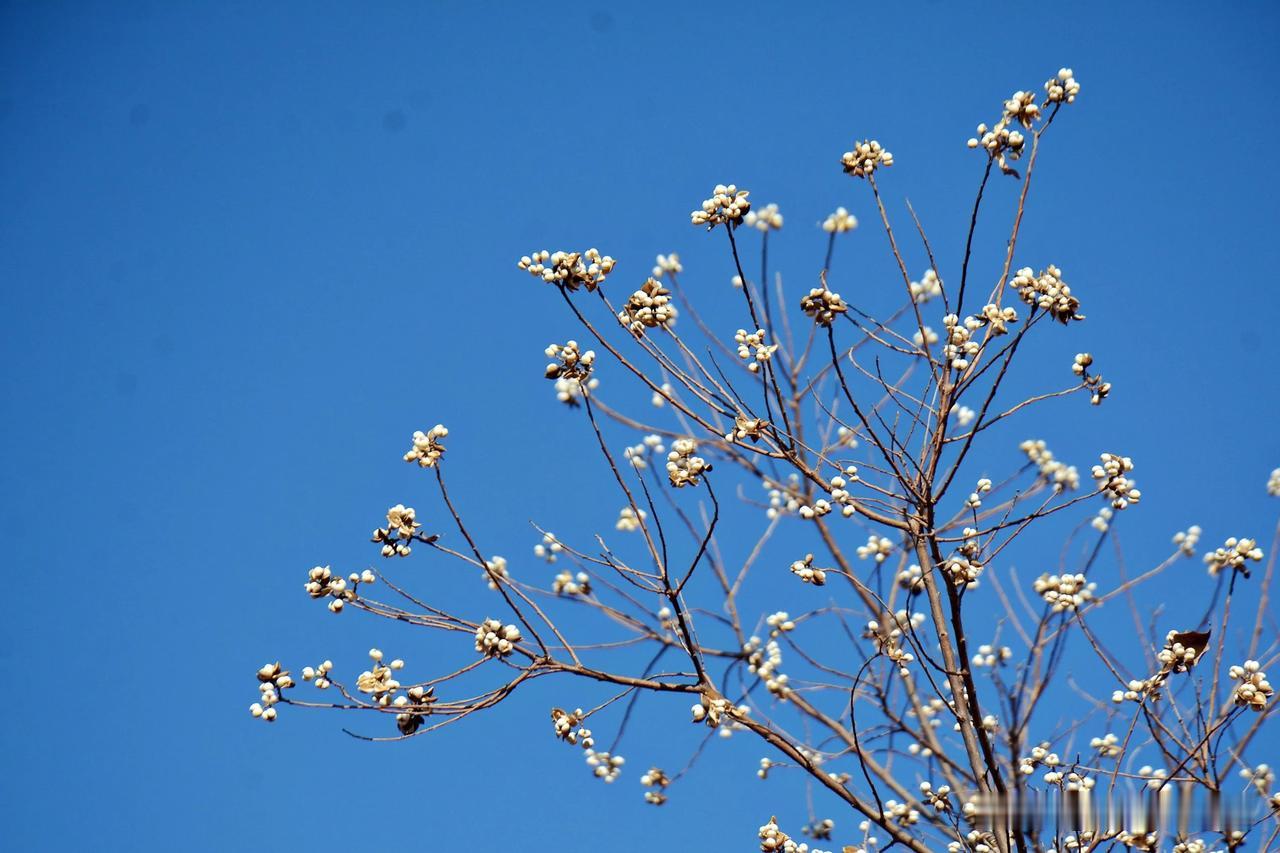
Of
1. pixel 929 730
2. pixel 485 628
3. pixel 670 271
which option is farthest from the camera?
pixel 670 271

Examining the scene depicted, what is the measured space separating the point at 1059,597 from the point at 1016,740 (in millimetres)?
654

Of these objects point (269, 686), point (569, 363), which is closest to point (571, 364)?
point (569, 363)

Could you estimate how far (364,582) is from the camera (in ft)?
14.8

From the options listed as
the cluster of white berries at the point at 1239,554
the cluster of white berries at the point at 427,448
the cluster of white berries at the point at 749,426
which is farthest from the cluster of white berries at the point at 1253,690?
the cluster of white berries at the point at 427,448

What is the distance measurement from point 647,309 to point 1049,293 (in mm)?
1617

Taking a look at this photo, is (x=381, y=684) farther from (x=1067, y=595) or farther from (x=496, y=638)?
(x=1067, y=595)

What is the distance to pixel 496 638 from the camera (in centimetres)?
425

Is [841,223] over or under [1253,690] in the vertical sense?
over

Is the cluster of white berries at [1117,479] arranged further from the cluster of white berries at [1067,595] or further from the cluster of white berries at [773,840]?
the cluster of white berries at [773,840]

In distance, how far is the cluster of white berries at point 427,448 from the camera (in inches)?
176

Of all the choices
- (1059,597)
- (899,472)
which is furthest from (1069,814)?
(899,472)

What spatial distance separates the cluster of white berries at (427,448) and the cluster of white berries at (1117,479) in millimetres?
2712

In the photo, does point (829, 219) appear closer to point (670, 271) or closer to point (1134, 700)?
point (670, 271)

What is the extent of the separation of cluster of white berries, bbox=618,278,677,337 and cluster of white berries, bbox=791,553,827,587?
3.69ft
